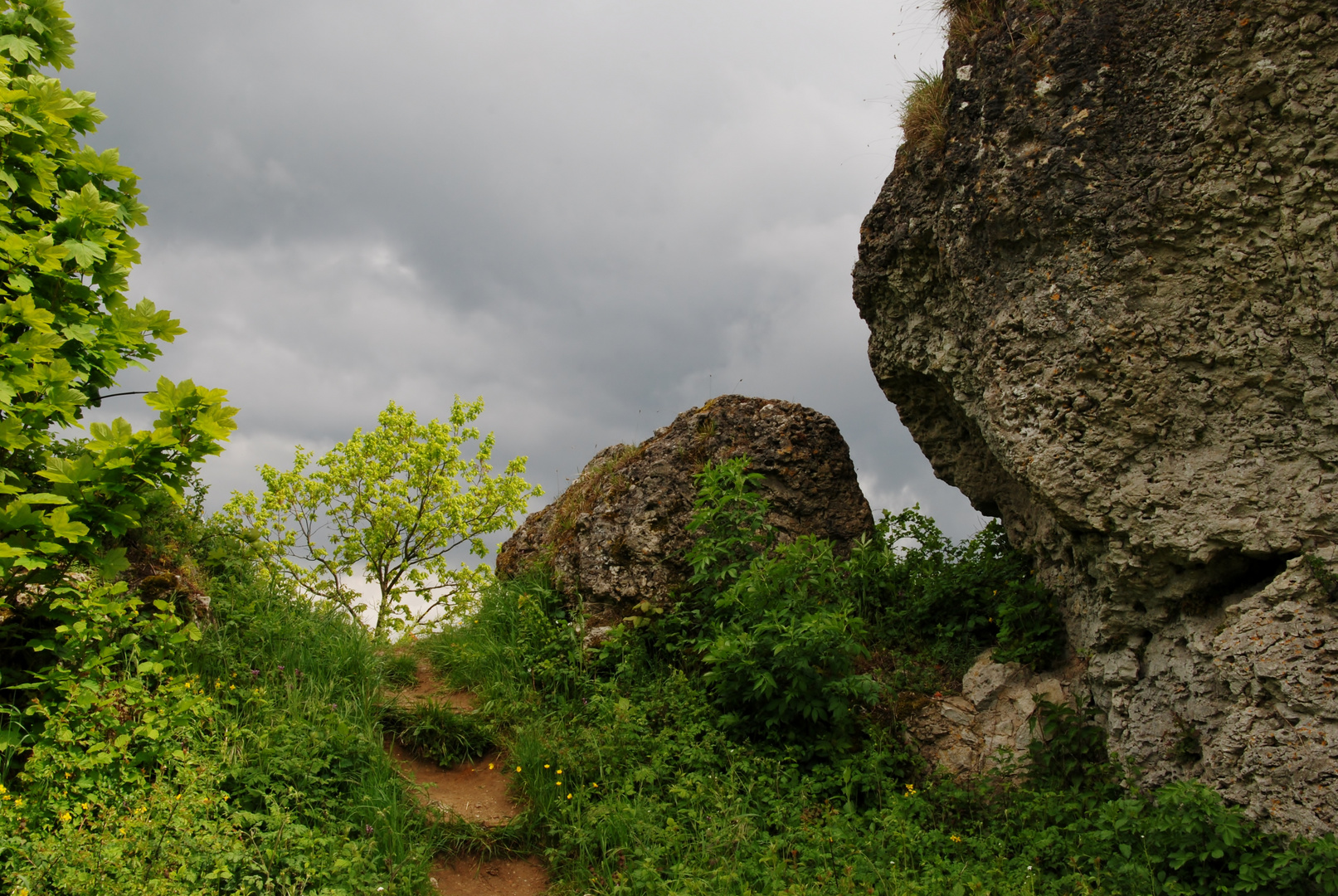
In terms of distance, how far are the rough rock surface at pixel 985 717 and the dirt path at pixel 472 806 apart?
11.4ft

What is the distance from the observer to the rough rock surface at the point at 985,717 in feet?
22.0

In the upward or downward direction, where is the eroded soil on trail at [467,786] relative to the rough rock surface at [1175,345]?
downward

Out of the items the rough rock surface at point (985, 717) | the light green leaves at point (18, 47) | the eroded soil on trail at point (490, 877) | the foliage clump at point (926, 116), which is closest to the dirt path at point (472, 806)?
the eroded soil on trail at point (490, 877)

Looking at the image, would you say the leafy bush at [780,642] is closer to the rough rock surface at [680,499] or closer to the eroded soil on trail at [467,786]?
the rough rock surface at [680,499]

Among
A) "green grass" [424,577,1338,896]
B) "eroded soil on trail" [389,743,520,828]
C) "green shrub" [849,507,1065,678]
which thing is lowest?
"green grass" [424,577,1338,896]

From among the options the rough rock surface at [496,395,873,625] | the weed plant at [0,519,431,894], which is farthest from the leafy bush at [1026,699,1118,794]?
the weed plant at [0,519,431,894]

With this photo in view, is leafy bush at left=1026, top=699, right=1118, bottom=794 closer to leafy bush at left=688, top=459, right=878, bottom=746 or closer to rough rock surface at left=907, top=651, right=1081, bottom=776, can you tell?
rough rock surface at left=907, top=651, right=1081, bottom=776

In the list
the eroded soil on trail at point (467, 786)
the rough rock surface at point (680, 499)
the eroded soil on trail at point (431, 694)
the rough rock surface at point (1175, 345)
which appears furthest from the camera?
the rough rock surface at point (680, 499)

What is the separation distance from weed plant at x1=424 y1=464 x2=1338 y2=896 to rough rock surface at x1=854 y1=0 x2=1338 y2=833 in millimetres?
535

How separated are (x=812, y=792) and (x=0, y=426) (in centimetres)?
619

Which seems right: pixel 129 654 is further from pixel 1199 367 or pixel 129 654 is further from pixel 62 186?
pixel 1199 367

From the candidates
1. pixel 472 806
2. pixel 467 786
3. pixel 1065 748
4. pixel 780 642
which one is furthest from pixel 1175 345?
pixel 467 786

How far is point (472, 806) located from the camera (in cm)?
661

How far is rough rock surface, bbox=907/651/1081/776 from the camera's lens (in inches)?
264
